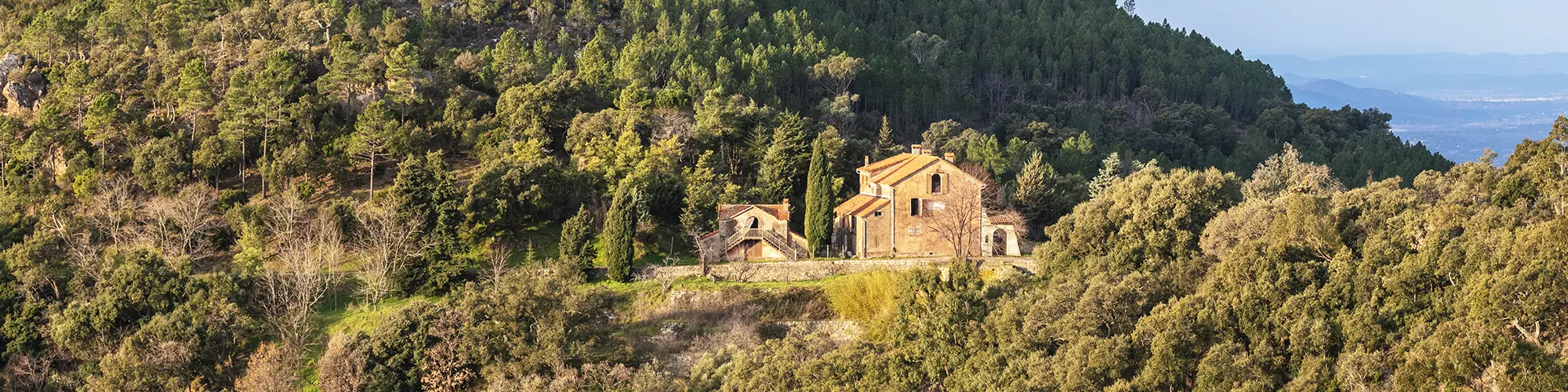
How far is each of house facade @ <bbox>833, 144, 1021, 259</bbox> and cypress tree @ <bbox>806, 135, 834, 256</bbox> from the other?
1.07 m

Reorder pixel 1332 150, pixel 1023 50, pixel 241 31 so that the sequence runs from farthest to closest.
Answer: pixel 1023 50 → pixel 1332 150 → pixel 241 31

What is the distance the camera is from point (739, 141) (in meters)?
64.6

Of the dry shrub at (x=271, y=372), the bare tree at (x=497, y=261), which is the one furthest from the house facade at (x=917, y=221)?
the dry shrub at (x=271, y=372)

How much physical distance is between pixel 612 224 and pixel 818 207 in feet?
25.9

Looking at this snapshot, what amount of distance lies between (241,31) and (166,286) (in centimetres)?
3201

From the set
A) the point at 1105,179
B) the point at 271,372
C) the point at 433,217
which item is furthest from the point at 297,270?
the point at 1105,179

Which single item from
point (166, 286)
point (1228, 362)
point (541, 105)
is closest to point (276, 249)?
point (166, 286)

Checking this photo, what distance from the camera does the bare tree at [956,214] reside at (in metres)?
54.2

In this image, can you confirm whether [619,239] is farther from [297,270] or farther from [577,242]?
[297,270]

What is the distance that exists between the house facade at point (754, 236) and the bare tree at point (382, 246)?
35.2 feet

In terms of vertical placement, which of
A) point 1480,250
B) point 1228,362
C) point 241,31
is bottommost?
point 1228,362

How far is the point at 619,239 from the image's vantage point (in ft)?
169

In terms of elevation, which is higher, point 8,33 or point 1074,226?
point 8,33

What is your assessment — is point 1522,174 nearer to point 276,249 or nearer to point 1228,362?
point 1228,362
